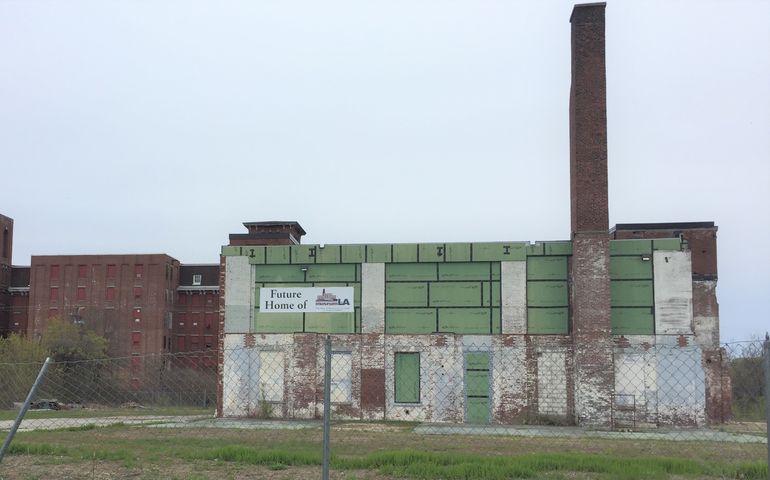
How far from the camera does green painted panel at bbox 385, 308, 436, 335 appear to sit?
100 ft

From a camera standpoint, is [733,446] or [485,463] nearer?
[485,463]

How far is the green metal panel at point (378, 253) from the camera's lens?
31.1 metres

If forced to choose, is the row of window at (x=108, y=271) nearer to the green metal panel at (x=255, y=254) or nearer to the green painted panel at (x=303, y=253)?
the green metal panel at (x=255, y=254)

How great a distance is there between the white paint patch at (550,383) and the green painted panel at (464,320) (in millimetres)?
2565

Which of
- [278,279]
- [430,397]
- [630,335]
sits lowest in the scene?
[430,397]

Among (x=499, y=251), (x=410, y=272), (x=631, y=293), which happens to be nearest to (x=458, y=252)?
(x=499, y=251)

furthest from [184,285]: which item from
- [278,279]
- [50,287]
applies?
[278,279]

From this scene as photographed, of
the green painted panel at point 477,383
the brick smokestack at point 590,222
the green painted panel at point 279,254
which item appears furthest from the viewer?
the green painted panel at point 279,254

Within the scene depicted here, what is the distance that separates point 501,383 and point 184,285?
4950 cm

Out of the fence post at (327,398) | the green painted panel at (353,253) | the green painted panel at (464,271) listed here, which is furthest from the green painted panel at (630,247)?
the fence post at (327,398)

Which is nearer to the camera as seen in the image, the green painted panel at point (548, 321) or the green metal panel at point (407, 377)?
the green painted panel at point (548, 321)

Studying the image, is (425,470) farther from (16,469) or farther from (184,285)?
(184,285)

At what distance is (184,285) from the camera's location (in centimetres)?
7244

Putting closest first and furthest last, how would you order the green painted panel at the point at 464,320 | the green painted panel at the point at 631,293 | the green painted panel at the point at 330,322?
the green painted panel at the point at 631,293 → the green painted panel at the point at 464,320 → the green painted panel at the point at 330,322
